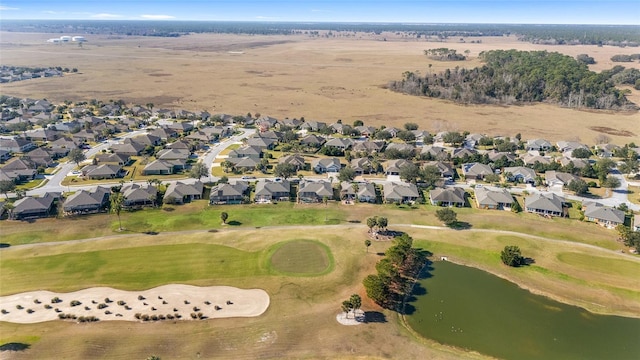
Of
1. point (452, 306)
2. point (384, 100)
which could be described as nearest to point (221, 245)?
point (452, 306)

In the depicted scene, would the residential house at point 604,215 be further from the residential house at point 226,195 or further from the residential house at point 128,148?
the residential house at point 128,148

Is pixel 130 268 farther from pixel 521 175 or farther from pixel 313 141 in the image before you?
pixel 521 175

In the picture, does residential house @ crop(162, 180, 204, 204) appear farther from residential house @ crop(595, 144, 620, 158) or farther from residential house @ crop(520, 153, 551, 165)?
residential house @ crop(595, 144, 620, 158)

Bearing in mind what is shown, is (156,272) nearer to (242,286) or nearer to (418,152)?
(242,286)

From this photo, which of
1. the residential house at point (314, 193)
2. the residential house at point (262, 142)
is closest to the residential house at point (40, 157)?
the residential house at point (262, 142)

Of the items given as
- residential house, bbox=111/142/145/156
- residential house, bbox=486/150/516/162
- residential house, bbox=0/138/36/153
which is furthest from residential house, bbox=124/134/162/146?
residential house, bbox=486/150/516/162

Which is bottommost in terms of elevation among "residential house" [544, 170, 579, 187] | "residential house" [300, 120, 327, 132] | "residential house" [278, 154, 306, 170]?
"residential house" [544, 170, 579, 187]
